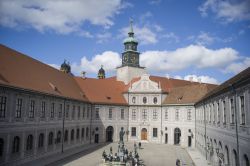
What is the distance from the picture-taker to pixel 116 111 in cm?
5772

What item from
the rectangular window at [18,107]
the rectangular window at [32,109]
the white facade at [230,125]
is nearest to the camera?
the white facade at [230,125]

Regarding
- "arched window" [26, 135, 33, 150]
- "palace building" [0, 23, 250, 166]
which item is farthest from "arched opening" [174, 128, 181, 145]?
"arched window" [26, 135, 33, 150]

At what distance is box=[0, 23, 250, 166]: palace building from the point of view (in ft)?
77.4

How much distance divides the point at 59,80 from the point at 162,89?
2454 centimetres

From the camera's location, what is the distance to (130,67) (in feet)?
218

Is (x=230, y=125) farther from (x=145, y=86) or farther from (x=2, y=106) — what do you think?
(x=145, y=86)

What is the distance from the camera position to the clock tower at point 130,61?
6625 centimetres

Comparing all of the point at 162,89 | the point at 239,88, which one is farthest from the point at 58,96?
the point at 162,89

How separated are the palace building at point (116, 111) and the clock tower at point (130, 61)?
9.4 inches

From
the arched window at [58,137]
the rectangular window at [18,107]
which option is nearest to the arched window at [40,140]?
the arched window at [58,137]

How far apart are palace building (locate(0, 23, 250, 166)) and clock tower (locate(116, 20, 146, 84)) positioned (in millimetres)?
239

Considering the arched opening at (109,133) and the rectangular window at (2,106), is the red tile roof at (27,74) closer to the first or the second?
the rectangular window at (2,106)

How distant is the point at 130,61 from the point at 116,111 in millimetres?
14527

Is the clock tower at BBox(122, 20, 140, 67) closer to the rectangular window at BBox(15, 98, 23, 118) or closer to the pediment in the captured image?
the pediment
